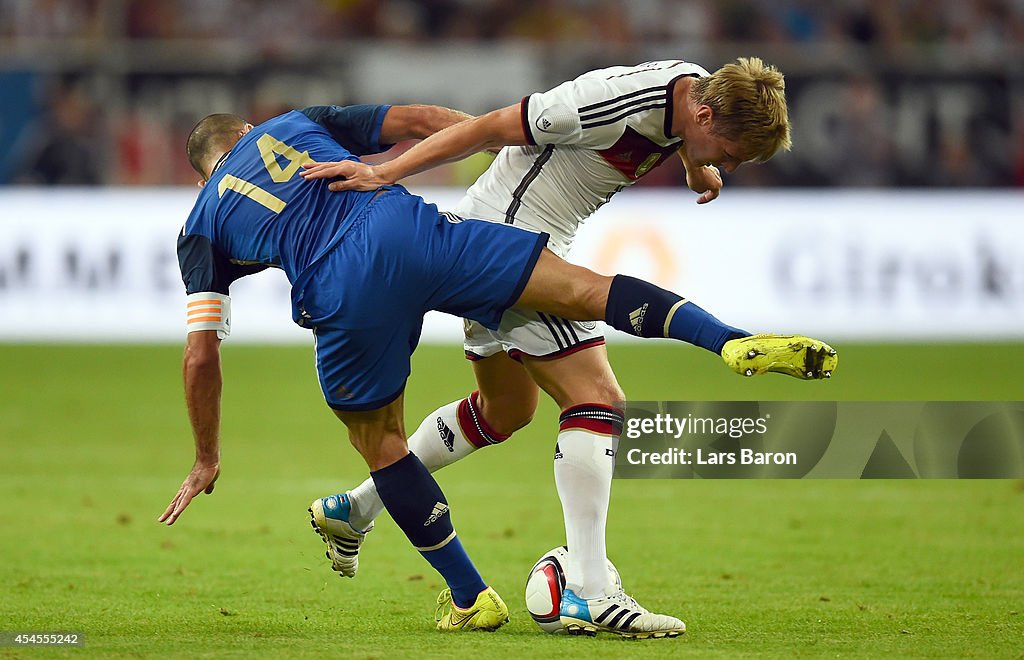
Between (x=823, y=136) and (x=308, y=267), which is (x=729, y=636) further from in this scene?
(x=823, y=136)

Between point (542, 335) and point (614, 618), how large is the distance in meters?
0.98

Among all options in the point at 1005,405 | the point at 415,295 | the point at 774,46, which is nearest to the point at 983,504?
the point at 1005,405

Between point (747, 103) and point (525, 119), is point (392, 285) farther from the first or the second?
point (747, 103)

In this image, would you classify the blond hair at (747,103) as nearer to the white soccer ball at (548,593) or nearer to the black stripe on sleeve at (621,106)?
the black stripe on sleeve at (621,106)

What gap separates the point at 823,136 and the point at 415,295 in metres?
10.9

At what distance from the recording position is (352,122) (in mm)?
5125

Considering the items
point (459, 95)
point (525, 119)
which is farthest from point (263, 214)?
point (459, 95)

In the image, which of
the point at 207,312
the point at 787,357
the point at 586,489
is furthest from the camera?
the point at 207,312

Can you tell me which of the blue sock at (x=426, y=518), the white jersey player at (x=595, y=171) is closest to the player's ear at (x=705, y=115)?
the white jersey player at (x=595, y=171)

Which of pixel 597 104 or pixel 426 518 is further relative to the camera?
pixel 426 518

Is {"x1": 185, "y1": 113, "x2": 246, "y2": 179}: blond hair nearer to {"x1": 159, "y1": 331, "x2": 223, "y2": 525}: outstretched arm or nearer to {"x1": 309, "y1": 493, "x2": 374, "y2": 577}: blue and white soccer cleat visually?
{"x1": 159, "y1": 331, "x2": 223, "y2": 525}: outstretched arm

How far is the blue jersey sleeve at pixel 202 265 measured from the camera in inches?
191

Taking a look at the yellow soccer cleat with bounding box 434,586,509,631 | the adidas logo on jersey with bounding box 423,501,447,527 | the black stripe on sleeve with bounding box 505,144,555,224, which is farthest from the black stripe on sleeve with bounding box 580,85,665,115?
the yellow soccer cleat with bounding box 434,586,509,631

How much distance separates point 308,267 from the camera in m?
4.60
